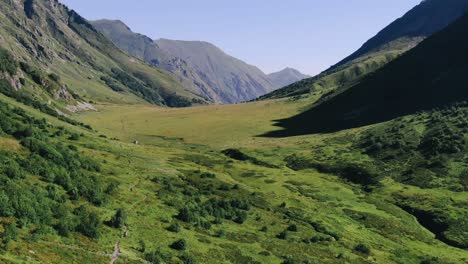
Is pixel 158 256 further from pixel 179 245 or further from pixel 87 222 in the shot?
pixel 87 222

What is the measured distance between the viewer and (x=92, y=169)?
70.7 meters

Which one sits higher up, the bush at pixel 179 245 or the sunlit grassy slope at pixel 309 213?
the bush at pixel 179 245

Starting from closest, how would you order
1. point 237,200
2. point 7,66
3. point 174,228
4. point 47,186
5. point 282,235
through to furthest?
1. point 47,186
2. point 174,228
3. point 282,235
4. point 237,200
5. point 7,66

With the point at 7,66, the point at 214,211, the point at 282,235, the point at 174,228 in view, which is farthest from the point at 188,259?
the point at 7,66

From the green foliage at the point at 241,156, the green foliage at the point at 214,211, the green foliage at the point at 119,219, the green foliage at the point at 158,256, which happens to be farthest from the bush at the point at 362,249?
the green foliage at the point at 241,156

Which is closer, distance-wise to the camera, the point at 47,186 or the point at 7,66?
the point at 47,186

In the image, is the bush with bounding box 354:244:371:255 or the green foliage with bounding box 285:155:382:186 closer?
the bush with bounding box 354:244:371:255

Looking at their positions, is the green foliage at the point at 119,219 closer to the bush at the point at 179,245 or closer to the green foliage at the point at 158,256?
the green foliage at the point at 158,256

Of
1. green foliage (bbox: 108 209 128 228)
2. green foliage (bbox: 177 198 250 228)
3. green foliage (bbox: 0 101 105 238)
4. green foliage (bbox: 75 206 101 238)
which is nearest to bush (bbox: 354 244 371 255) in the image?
green foliage (bbox: 177 198 250 228)

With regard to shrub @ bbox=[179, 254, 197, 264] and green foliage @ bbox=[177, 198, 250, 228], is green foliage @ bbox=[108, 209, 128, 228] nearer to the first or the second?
shrub @ bbox=[179, 254, 197, 264]

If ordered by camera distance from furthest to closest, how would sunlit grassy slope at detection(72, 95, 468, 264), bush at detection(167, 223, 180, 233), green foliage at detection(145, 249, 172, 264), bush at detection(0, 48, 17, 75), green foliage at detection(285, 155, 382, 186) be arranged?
bush at detection(0, 48, 17, 75), green foliage at detection(285, 155, 382, 186), sunlit grassy slope at detection(72, 95, 468, 264), bush at detection(167, 223, 180, 233), green foliage at detection(145, 249, 172, 264)

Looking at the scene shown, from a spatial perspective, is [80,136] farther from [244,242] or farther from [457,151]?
[457,151]

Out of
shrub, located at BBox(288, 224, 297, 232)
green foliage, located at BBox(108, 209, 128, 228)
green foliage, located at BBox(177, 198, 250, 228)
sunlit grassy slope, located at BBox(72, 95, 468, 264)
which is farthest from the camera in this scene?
shrub, located at BBox(288, 224, 297, 232)

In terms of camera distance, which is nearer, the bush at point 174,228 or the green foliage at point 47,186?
the green foliage at point 47,186
